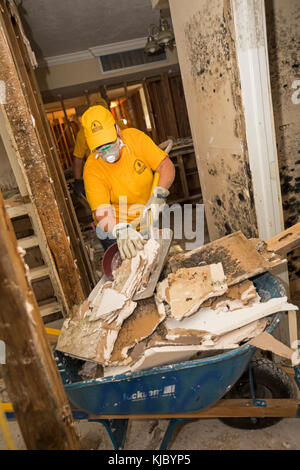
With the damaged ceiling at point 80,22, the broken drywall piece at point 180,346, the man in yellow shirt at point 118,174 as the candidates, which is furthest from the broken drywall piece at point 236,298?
the damaged ceiling at point 80,22

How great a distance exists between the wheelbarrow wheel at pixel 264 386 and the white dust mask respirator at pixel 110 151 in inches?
68.1

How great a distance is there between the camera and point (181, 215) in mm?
6094

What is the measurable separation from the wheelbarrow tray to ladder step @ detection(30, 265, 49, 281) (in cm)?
138

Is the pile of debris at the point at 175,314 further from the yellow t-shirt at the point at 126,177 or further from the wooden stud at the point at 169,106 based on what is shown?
the wooden stud at the point at 169,106

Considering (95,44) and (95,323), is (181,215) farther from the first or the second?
(95,323)

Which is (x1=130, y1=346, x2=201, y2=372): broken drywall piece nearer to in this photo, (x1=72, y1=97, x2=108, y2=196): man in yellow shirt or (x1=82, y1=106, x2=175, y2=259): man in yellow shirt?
(x1=82, y1=106, x2=175, y2=259): man in yellow shirt

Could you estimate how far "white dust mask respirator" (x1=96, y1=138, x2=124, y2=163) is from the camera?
7.62 ft

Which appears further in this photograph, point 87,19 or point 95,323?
point 87,19

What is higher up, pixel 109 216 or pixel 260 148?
pixel 260 148

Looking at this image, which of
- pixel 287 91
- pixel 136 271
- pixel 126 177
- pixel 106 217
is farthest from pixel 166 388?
pixel 287 91

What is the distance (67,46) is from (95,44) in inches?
24.2

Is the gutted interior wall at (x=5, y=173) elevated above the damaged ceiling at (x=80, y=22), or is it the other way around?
the damaged ceiling at (x=80, y=22)

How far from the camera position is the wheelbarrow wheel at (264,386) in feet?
5.90
